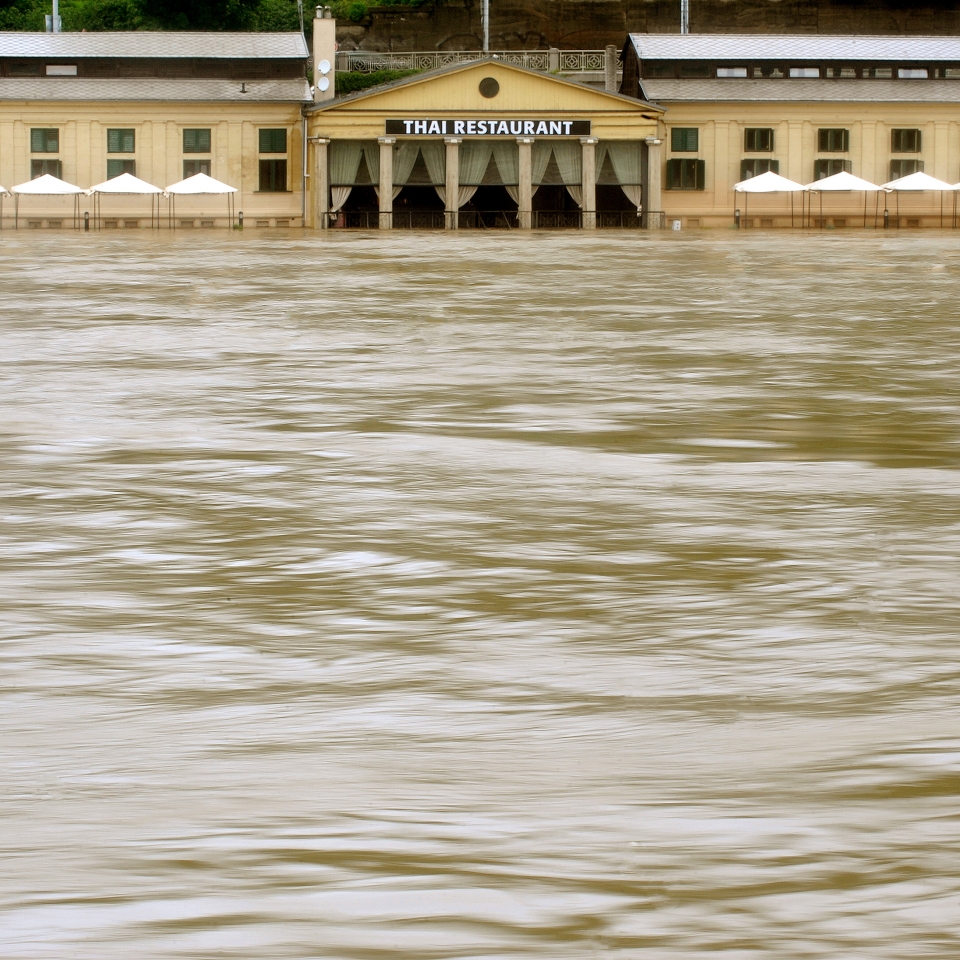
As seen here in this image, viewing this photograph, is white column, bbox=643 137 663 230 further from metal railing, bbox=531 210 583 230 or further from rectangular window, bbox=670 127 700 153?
metal railing, bbox=531 210 583 230

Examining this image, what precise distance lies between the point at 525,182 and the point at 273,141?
345 inches

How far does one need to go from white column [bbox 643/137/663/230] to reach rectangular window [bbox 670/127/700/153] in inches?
40.4

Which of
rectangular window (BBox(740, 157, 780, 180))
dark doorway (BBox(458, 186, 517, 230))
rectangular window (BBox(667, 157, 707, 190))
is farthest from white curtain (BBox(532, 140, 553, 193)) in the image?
rectangular window (BBox(740, 157, 780, 180))

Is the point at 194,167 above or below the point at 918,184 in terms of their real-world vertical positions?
above

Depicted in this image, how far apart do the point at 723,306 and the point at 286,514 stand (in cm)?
1248

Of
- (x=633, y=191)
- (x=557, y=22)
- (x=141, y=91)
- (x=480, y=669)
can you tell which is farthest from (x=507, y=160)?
(x=480, y=669)

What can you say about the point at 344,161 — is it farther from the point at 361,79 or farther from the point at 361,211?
the point at 361,79

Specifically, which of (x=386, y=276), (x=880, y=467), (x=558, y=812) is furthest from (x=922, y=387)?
(x=386, y=276)

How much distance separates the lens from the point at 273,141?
186 feet

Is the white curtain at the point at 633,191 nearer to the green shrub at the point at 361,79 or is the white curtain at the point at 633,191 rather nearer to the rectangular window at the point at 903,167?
the rectangular window at the point at 903,167

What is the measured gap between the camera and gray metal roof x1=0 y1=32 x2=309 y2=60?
56.7 metres

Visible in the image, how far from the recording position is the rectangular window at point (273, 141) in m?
56.7

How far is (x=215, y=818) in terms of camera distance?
2.83 meters

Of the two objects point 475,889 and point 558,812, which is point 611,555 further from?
point 475,889
